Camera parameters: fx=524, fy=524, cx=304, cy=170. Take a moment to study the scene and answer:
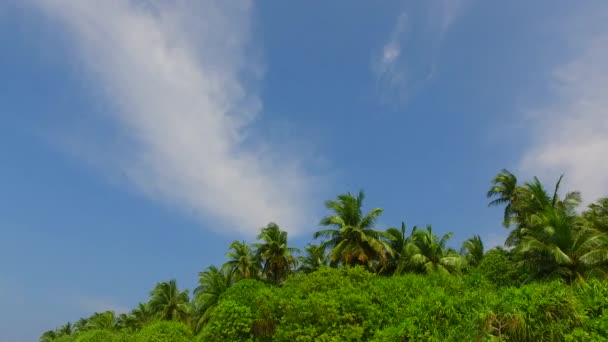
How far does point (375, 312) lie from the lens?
26828 mm

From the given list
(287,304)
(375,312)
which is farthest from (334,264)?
(375,312)

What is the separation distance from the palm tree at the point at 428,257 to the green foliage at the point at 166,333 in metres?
19.5

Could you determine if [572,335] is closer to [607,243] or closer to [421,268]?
[607,243]

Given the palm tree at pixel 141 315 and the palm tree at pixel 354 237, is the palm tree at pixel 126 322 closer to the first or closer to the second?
the palm tree at pixel 141 315

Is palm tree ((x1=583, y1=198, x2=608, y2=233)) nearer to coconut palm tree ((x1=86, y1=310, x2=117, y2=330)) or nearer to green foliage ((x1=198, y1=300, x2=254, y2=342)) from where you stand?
green foliage ((x1=198, y1=300, x2=254, y2=342))

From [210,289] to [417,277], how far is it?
88.8 feet

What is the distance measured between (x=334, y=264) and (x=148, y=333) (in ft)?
57.5

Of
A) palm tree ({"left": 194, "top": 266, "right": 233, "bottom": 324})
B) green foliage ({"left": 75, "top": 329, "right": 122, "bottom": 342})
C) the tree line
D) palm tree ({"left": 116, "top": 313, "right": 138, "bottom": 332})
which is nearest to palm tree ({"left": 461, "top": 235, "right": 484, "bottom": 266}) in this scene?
the tree line

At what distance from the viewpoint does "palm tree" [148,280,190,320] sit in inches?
2559

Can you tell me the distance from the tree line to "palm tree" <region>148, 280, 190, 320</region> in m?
10.5

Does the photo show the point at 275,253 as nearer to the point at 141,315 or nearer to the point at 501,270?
the point at 501,270

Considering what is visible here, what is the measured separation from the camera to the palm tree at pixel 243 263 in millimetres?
50294

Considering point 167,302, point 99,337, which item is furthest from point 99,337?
point 167,302

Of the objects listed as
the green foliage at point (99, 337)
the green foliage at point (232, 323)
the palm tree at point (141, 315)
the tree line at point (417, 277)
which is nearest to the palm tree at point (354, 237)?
the tree line at point (417, 277)
